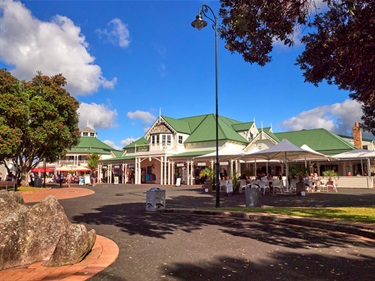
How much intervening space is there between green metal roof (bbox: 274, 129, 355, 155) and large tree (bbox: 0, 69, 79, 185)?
89.7 feet

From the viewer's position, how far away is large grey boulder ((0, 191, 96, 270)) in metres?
4.64

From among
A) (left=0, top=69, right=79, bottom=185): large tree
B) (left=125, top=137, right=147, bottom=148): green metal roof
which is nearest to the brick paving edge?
(left=0, top=69, right=79, bottom=185): large tree

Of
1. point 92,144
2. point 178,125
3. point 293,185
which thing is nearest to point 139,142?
point 178,125

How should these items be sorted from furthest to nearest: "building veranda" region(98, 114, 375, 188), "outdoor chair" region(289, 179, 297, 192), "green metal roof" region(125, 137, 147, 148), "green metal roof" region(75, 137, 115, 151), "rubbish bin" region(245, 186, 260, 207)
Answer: "green metal roof" region(75, 137, 115, 151)
"green metal roof" region(125, 137, 147, 148)
"building veranda" region(98, 114, 375, 188)
"outdoor chair" region(289, 179, 297, 192)
"rubbish bin" region(245, 186, 260, 207)

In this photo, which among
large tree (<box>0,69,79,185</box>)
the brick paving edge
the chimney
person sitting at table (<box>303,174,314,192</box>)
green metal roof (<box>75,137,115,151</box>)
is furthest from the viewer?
green metal roof (<box>75,137,115,151</box>)

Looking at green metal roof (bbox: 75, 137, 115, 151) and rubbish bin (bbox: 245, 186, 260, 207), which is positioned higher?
green metal roof (bbox: 75, 137, 115, 151)

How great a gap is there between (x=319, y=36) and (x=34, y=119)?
79.4 ft

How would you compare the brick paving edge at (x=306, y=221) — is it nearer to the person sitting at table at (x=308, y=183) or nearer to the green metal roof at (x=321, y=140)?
the person sitting at table at (x=308, y=183)

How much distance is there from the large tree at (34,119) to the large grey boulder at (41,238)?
1936cm

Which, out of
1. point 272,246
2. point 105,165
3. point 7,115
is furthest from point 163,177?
point 272,246

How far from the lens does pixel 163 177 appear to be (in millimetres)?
40969

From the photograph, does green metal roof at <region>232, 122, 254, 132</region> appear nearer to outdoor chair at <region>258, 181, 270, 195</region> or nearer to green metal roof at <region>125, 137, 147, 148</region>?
green metal roof at <region>125, 137, 147, 148</region>

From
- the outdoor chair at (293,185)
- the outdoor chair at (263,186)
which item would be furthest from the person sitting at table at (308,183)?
the outdoor chair at (263,186)

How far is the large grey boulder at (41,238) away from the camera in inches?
183
